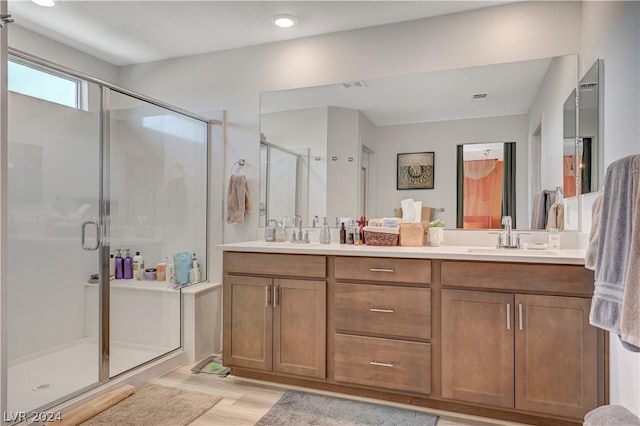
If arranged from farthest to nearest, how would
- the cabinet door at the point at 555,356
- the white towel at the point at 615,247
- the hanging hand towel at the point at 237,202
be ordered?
the hanging hand towel at the point at 237,202, the cabinet door at the point at 555,356, the white towel at the point at 615,247

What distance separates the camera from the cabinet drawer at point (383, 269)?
212cm

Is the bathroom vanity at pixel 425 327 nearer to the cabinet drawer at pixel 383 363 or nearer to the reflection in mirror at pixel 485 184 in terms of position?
the cabinet drawer at pixel 383 363

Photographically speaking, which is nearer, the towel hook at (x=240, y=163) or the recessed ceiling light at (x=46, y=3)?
the recessed ceiling light at (x=46, y=3)

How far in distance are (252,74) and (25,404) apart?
2.59 meters

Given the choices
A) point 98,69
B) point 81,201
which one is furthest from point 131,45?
point 81,201

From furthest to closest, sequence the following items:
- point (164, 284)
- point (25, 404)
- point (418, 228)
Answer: point (164, 284)
point (418, 228)
point (25, 404)

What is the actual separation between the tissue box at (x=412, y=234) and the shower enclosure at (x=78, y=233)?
5.77 feet

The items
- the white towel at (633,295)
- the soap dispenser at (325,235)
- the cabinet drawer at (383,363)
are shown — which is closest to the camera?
the white towel at (633,295)

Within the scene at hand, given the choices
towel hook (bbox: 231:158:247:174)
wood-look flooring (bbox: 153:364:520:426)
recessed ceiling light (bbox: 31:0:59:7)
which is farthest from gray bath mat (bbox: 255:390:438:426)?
recessed ceiling light (bbox: 31:0:59:7)

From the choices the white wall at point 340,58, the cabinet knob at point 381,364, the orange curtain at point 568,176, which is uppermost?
the white wall at point 340,58

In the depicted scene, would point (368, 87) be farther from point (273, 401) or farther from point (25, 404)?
point (25, 404)

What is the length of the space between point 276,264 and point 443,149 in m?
1.36

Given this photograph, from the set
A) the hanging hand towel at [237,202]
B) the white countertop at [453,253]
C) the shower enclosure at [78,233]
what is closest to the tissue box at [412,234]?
the white countertop at [453,253]

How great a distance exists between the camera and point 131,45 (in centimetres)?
314
